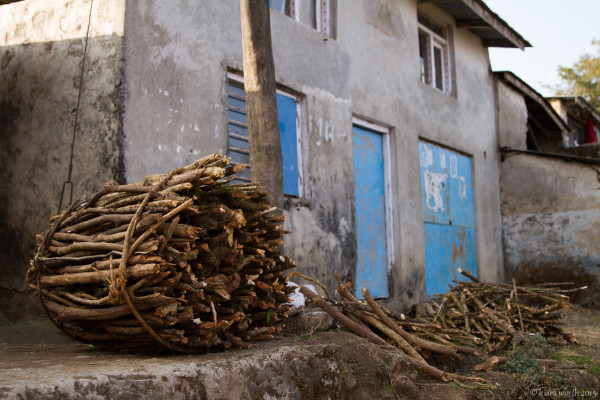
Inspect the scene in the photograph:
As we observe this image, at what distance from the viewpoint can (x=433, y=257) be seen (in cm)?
1002

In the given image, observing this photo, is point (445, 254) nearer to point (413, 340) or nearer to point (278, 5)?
point (278, 5)

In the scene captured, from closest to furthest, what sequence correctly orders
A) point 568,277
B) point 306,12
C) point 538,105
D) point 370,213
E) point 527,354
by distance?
1. point 527,354
2. point 306,12
3. point 370,213
4. point 568,277
5. point 538,105

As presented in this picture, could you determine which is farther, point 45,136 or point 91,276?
point 45,136

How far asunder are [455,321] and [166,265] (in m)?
3.79

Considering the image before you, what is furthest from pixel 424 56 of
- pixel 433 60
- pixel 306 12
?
pixel 306 12

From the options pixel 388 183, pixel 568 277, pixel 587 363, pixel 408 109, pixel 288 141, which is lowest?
pixel 587 363

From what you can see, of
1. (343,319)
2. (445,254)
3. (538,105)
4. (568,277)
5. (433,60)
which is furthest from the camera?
(538,105)

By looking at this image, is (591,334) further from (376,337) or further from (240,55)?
(240,55)

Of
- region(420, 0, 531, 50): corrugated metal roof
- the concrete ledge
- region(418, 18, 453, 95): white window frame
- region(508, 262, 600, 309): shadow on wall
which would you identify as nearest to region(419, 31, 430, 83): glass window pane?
region(418, 18, 453, 95): white window frame

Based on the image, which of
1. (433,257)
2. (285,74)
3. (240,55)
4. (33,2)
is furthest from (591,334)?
(33,2)

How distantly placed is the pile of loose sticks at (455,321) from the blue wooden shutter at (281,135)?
216cm

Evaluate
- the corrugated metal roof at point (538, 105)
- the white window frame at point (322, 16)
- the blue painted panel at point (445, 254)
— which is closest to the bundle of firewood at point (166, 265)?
the white window frame at point (322, 16)

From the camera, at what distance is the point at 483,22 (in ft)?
37.2

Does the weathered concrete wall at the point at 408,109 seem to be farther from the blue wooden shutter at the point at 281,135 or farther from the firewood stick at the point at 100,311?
the firewood stick at the point at 100,311
